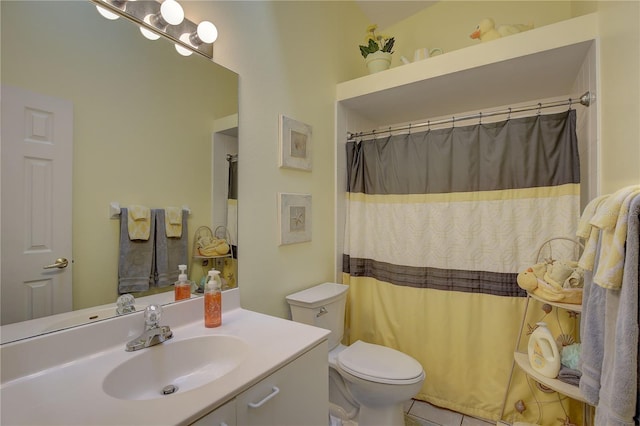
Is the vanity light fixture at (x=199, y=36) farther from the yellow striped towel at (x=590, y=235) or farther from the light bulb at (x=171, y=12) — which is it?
the yellow striped towel at (x=590, y=235)

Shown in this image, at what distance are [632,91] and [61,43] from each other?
1900mm

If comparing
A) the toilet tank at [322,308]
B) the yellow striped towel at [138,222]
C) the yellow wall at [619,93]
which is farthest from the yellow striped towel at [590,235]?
the yellow striped towel at [138,222]

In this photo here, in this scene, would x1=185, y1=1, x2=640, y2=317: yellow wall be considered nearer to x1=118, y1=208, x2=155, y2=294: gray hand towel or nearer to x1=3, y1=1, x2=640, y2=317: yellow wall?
x1=3, y1=1, x2=640, y2=317: yellow wall

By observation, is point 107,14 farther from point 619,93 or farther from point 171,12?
point 619,93

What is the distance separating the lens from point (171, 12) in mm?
1113

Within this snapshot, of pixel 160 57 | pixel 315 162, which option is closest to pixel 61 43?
pixel 160 57

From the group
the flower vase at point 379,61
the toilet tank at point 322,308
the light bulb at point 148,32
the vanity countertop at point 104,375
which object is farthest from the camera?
the flower vase at point 379,61

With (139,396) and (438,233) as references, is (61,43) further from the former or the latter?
(438,233)

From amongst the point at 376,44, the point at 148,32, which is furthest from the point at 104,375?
the point at 376,44

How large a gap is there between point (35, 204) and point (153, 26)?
76 centimetres

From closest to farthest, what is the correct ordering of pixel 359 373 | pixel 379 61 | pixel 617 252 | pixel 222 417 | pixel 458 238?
1. pixel 222 417
2. pixel 617 252
3. pixel 359 373
4. pixel 458 238
5. pixel 379 61

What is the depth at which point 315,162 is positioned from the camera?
77.5 inches

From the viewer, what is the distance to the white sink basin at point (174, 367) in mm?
860

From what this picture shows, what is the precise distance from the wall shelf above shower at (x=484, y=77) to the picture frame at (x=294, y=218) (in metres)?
0.90
